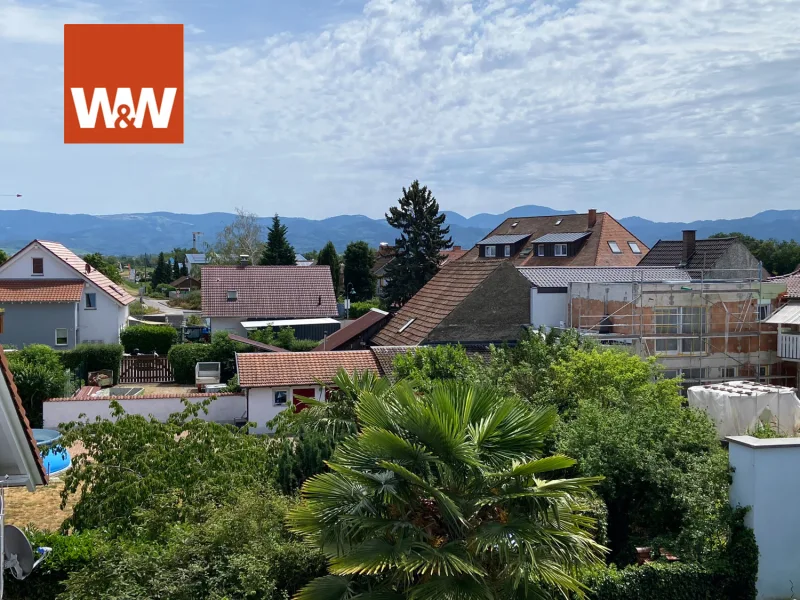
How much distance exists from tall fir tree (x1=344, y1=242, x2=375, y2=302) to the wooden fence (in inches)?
1524

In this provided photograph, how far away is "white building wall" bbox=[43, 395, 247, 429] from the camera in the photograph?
2805 cm

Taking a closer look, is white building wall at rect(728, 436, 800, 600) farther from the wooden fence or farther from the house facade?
the house facade

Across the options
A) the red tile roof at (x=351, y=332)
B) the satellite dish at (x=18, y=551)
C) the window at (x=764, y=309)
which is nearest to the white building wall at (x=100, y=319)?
the red tile roof at (x=351, y=332)

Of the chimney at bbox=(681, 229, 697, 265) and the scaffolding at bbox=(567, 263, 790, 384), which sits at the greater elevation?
the chimney at bbox=(681, 229, 697, 265)

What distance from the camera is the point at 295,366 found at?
2850 cm

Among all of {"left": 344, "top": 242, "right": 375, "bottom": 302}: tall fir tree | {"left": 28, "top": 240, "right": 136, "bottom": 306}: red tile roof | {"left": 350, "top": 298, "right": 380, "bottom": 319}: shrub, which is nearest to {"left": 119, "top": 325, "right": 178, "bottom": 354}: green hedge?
{"left": 28, "top": 240, "right": 136, "bottom": 306}: red tile roof

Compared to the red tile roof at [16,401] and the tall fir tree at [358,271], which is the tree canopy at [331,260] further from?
the red tile roof at [16,401]

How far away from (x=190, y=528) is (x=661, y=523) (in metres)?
7.96

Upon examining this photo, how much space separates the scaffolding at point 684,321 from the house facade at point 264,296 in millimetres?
20825

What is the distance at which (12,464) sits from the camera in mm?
8062

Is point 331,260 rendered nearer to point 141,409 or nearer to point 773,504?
point 141,409

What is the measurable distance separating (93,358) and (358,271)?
42.5 meters

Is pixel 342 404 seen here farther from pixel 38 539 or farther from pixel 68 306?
pixel 68 306

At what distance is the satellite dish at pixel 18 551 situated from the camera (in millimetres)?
9914
